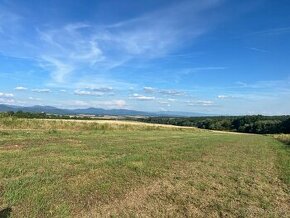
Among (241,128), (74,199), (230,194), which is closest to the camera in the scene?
(74,199)

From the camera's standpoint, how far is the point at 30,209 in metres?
8.78

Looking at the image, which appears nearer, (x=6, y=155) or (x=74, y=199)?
(x=74, y=199)

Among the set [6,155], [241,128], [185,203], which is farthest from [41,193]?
[241,128]

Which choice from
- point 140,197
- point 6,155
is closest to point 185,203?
point 140,197

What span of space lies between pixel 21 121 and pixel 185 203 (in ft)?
111

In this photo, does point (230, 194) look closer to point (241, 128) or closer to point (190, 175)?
point (190, 175)

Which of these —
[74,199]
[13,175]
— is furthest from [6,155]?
[74,199]

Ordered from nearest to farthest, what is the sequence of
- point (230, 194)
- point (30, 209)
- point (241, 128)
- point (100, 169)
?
1. point (30, 209)
2. point (230, 194)
3. point (100, 169)
4. point (241, 128)

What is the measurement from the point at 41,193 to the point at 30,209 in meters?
1.31

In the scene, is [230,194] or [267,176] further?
[267,176]

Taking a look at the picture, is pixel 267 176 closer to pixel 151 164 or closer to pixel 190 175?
pixel 190 175

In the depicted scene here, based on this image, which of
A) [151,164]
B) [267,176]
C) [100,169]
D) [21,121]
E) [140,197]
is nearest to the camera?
[140,197]

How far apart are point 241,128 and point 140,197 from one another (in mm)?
132015

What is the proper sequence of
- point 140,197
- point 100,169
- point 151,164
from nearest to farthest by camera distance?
point 140,197, point 100,169, point 151,164
